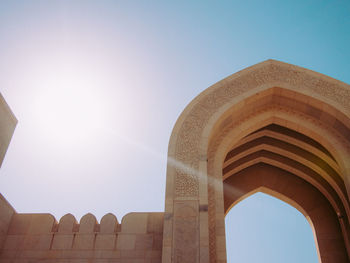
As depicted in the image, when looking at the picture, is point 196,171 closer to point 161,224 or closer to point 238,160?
point 161,224

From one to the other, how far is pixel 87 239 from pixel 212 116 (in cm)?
366

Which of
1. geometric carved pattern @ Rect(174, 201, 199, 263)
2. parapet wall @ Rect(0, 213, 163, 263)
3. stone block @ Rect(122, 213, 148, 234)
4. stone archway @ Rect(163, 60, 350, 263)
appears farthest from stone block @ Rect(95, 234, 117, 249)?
geometric carved pattern @ Rect(174, 201, 199, 263)

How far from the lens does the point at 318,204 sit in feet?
34.8

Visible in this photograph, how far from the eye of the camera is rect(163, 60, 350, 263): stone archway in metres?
6.34

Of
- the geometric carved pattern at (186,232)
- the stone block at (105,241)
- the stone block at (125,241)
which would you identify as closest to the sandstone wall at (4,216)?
the stone block at (105,241)

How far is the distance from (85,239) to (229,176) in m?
5.62

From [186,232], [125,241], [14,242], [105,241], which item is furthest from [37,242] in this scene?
[186,232]

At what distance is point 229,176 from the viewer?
1091cm

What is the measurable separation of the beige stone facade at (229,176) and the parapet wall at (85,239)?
0.06 feet

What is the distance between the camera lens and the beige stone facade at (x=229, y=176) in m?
6.34

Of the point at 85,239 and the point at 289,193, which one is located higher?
the point at 289,193

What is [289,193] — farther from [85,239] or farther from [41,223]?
[41,223]

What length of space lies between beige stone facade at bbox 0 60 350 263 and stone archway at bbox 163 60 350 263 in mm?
22

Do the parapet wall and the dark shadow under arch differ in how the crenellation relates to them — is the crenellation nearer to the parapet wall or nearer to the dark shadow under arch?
the parapet wall
